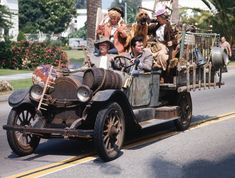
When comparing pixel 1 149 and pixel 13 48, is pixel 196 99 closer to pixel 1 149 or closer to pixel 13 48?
pixel 1 149

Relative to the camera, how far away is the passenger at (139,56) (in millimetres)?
9336

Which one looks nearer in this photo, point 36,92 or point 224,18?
point 36,92

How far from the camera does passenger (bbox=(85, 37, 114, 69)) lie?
9281mm

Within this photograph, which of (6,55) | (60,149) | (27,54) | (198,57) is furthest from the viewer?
(6,55)

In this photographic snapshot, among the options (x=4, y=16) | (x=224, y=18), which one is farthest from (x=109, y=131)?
(x=224, y=18)

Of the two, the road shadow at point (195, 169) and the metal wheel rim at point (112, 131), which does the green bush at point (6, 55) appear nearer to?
the metal wheel rim at point (112, 131)

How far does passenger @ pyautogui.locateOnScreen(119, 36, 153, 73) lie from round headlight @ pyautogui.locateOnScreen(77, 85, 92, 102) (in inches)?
55.4

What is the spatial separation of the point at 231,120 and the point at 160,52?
309 centimetres

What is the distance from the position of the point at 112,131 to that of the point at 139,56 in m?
2.01

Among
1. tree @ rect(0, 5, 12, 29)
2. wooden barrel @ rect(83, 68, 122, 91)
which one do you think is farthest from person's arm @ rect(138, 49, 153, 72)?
tree @ rect(0, 5, 12, 29)

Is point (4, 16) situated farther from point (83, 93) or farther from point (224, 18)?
point (83, 93)

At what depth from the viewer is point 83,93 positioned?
7.95 metres

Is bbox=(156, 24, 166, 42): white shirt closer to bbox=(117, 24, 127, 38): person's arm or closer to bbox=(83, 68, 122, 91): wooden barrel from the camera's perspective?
bbox=(117, 24, 127, 38): person's arm

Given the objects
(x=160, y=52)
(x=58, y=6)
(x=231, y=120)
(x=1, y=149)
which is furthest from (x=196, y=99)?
(x=58, y=6)
